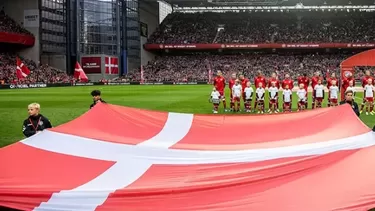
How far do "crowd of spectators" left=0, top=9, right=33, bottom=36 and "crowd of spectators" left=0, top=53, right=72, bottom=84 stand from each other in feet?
9.73

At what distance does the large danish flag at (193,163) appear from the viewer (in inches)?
163

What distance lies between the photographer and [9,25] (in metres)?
49.5

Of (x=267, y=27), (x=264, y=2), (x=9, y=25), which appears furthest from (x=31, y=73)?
(x=267, y=27)

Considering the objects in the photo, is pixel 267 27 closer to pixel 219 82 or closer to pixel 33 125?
pixel 219 82

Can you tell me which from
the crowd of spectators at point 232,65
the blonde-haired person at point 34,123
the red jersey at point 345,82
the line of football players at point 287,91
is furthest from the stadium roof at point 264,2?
the blonde-haired person at point 34,123

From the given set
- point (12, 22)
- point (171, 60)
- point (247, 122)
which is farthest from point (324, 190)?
point (171, 60)

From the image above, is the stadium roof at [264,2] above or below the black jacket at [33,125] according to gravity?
above

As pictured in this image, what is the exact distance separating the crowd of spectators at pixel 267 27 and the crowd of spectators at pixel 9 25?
16.9m

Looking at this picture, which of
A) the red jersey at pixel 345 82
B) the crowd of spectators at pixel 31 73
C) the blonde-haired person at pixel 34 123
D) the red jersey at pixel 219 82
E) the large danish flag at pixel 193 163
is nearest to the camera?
the large danish flag at pixel 193 163

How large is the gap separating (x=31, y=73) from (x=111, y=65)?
Result: 10.5 metres

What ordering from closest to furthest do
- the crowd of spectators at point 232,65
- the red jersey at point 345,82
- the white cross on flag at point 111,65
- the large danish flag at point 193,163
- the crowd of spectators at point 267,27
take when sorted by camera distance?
1. the large danish flag at point 193,163
2. the red jersey at point 345,82
3. the white cross on flag at point 111,65
4. the crowd of spectators at point 232,65
5. the crowd of spectators at point 267,27

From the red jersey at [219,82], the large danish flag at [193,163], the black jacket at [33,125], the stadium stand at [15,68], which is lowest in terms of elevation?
the large danish flag at [193,163]

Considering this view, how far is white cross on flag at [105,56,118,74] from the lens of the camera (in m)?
54.5

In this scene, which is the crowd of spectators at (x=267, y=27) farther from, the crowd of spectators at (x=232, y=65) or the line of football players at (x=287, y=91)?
the line of football players at (x=287, y=91)
